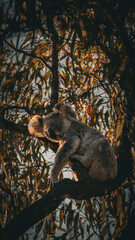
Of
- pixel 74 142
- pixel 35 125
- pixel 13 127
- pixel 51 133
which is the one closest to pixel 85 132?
pixel 74 142

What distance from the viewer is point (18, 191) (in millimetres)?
2094

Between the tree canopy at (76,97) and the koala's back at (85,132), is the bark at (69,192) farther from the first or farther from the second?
the koala's back at (85,132)

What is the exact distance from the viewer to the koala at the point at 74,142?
1713 mm

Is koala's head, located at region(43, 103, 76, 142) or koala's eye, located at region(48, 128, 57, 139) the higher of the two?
koala's head, located at region(43, 103, 76, 142)

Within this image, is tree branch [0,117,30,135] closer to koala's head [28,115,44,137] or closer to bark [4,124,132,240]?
koala's head [28,115,44,137]

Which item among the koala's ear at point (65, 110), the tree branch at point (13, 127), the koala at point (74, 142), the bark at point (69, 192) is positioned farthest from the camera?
the koala's ear at point (65, 110)

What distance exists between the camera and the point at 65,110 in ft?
6.39

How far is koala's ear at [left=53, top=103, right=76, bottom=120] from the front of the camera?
190 cm

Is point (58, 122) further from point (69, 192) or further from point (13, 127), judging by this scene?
point (69, 192)

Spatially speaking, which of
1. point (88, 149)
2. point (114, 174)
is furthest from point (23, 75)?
point (114, 174)

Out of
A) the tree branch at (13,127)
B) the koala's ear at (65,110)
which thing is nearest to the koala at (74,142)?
the koala's ear at (65,110)

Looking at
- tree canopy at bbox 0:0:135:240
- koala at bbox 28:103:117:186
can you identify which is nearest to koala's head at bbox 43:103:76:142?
koala at bbox 28:103:117:186

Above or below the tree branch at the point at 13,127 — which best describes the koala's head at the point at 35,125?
above

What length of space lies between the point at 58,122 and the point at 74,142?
0.92 feet
